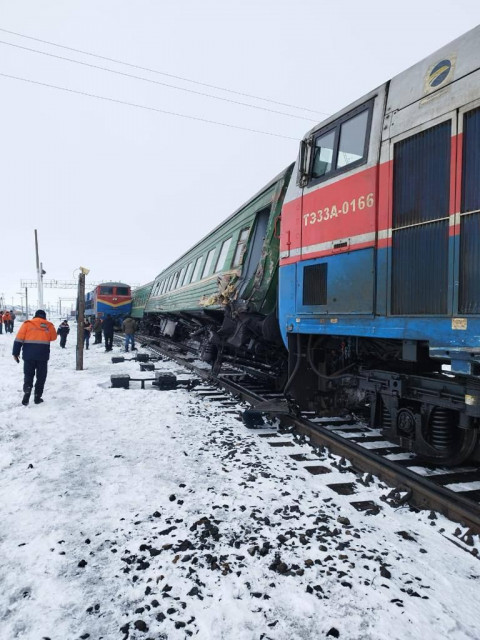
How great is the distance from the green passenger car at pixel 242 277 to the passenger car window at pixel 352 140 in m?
1.77

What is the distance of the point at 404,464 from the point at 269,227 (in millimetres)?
4198

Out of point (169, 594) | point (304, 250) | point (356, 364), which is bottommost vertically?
point (169, 594)

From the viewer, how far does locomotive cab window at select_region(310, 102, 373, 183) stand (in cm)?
445

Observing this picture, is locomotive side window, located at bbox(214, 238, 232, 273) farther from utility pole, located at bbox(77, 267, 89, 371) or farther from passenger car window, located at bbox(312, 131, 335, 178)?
utility pole, located at bbox(77, 267, 89, 371)

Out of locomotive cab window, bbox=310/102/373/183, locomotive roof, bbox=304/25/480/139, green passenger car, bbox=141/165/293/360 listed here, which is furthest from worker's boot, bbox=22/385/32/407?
locomotive roof, bbox=304/25/480/139

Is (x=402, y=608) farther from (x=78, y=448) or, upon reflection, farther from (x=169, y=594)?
(x=78, y=448)

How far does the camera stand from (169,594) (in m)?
2.34

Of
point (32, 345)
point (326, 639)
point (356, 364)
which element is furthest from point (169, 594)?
point (32, 345)

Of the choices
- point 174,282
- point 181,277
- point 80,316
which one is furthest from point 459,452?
point 174,282

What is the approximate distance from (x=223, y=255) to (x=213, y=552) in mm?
7350

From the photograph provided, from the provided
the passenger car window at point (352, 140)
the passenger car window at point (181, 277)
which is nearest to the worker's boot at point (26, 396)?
the passenger car window at point (352, 140)

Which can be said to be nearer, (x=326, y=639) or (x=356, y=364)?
(x=326, y=639)

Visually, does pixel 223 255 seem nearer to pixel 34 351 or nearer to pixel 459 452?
pixel 34 351

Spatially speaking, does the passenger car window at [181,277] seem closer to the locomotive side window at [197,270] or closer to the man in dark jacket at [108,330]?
the locomotive side window at [197,270]
